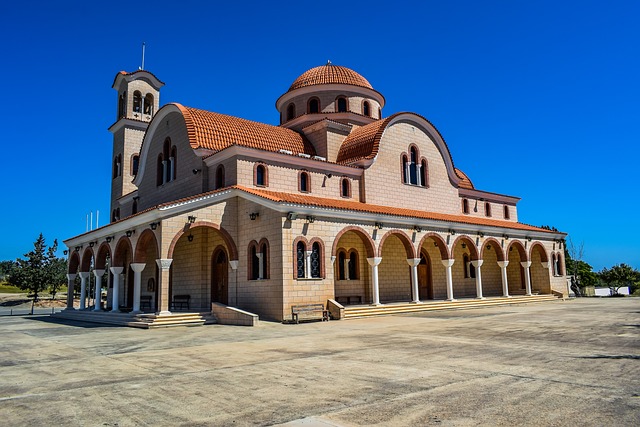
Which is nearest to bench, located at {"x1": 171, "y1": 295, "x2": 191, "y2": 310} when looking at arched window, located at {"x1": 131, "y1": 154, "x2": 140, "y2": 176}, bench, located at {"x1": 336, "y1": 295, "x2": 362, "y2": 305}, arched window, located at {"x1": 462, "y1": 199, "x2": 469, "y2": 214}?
bench, located at {"x1": 336, "y1": 295, "x2": 362, "y2": 305}

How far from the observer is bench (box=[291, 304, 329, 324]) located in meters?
17.2

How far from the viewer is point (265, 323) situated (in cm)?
1694

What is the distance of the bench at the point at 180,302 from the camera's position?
860 inches

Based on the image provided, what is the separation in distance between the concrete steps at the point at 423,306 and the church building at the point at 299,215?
0.48 meters

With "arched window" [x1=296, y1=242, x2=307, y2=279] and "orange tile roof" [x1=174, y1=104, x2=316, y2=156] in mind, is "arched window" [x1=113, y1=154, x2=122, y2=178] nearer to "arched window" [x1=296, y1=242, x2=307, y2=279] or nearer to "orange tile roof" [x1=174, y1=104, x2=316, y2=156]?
"orange tile roof" [x1=174, y1=104, x2=316, y2=156]

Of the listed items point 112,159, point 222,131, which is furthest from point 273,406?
point 112,159

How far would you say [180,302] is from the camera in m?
22.1

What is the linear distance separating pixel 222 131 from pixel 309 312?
1035 cm

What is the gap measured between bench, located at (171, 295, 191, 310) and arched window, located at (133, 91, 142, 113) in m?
15.1

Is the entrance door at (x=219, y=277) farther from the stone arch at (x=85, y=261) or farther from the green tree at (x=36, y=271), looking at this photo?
the green tree at (x=36, y=271)

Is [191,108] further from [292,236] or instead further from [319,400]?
[319,400]

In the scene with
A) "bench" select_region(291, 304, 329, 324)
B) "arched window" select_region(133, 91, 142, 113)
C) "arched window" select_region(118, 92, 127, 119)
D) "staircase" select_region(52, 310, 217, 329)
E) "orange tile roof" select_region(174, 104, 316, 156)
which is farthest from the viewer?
"arched window" select_region(133, 91, 142, 113)

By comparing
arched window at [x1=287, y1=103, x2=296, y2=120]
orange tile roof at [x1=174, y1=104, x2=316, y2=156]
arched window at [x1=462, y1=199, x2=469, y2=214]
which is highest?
arched window at [x1=287, y1=103, x2=296, y2=120]

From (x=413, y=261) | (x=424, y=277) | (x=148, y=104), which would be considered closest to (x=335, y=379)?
(x=413, y=261)
